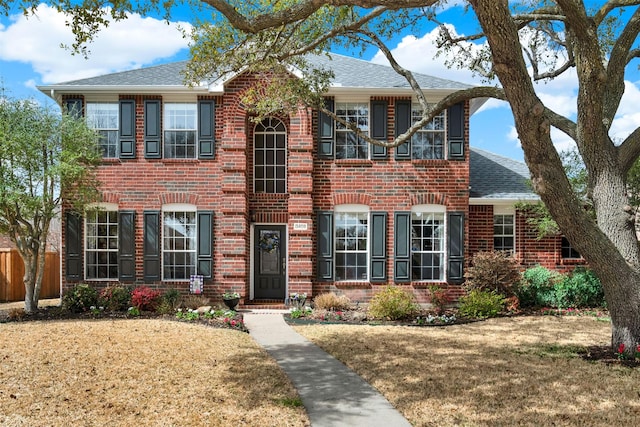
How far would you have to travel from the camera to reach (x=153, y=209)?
568 inches

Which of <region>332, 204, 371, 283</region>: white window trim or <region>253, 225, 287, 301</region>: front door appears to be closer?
<region>332, 204, 371, 283</region>: white window trim

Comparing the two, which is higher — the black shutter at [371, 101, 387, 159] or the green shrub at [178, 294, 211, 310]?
the black shutter at [371, 101, 387, 159]

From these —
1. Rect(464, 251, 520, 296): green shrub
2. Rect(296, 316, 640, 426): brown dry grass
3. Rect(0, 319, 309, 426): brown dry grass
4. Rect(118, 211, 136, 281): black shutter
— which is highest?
Rect(118, 211, 136, 281): black shutter

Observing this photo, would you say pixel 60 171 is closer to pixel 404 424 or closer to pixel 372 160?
pixel 372 160

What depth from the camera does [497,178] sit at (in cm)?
1644

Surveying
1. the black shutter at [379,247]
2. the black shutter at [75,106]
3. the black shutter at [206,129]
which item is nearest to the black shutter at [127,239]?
the black shutter at [206,129]

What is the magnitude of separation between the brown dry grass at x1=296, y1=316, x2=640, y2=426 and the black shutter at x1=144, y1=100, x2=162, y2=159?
6.79 m

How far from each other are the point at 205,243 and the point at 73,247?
12.0 feet

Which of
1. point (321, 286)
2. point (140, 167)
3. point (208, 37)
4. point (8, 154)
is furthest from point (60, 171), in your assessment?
point (321, 286)

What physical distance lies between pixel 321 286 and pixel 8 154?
8505mm

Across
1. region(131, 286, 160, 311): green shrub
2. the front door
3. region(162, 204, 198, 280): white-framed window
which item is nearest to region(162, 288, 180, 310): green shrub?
region(131, 286, 160, 311): green shrub

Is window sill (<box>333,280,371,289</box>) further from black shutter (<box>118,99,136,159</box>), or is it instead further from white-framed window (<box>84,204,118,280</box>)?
black shutter (<box>118,99,136,159</box>)

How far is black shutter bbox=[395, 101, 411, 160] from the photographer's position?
48.0ft

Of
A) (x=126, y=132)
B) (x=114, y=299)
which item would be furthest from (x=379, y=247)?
(x=126, y=132)
